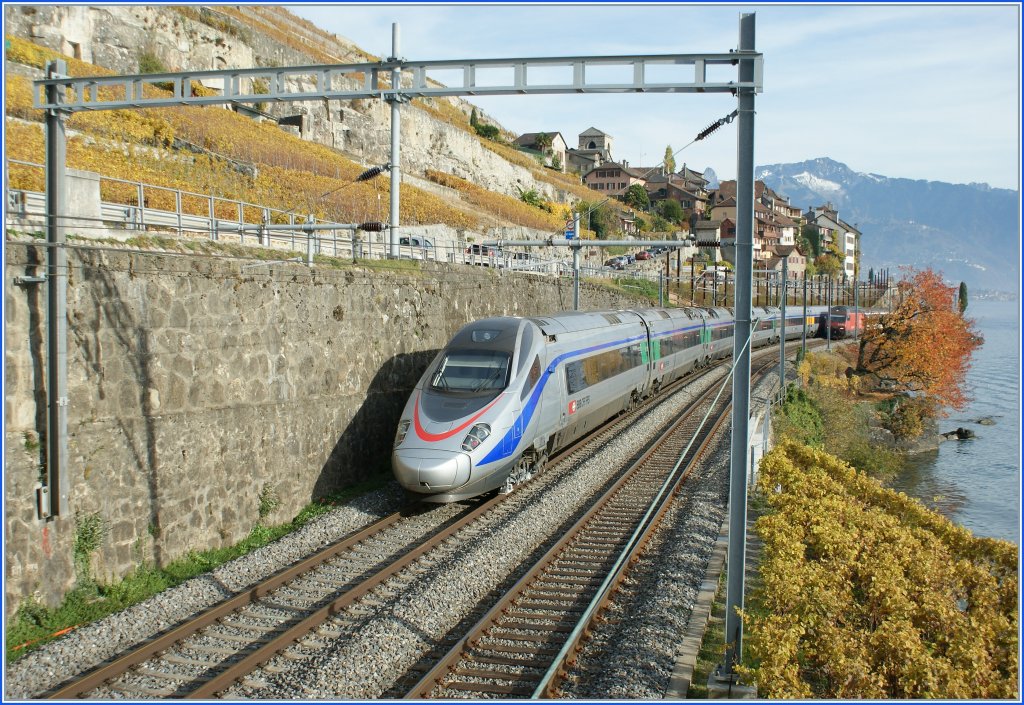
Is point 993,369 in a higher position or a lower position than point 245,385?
lower

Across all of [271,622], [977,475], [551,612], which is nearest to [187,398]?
[271,622]

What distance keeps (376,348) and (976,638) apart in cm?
1194

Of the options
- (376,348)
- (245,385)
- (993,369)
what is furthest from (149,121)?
(993,369)

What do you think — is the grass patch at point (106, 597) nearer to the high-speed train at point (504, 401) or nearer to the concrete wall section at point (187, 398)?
the concrete wall section at point (187, 398)

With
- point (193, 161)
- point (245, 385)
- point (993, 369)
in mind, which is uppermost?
point (193, 161)

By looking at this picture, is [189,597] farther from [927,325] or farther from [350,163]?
[350,163]

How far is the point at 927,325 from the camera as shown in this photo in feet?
141

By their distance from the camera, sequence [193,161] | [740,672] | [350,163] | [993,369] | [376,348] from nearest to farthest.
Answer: [740,672] < [376,348] < [193,161] < [350,163] < [993,369]

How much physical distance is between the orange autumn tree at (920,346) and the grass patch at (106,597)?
127ft

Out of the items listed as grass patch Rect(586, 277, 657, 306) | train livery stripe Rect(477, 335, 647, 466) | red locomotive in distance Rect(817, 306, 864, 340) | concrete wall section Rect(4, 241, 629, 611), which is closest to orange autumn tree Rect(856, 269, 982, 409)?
red locomotive in distance Rect(817, 306, 864, 340)

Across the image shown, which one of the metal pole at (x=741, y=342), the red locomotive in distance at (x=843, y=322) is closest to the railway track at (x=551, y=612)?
the metal pole at (x=741, y=342)

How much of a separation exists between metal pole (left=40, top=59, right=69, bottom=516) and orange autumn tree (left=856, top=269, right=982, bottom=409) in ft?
137

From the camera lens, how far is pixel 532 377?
1458cm

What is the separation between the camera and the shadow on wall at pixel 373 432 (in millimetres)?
14891
